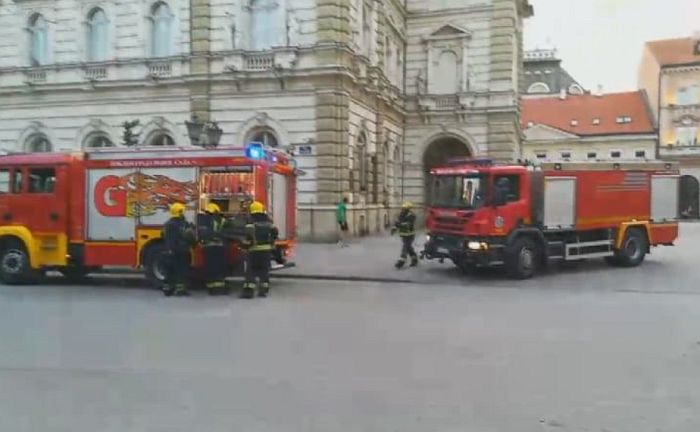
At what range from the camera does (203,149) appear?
46.0 feet

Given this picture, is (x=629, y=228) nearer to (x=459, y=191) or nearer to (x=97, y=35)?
(x=459, y=191)

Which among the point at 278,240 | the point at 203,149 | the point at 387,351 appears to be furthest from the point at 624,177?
the point at 387,351

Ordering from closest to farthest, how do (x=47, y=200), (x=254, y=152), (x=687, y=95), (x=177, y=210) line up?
(x=177, y=210) < (x=254, y=152) < (x=47, y=200) < (x=687, y=95)

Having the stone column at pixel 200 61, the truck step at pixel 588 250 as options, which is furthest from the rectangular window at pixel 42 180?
the truck step at pixel 588 250

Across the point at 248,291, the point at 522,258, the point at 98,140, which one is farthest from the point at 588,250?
the point at 98,140

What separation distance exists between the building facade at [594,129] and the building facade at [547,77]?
9865 millimetres

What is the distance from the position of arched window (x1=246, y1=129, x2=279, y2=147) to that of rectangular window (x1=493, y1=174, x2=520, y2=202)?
448 inches

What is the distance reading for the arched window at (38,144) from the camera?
28016mm

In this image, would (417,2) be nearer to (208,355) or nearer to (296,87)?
(296,87)

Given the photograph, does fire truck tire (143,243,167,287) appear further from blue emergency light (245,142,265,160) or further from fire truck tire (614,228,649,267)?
fire truck tire (614,228,649,267)

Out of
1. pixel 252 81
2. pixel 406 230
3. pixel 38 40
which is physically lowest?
pixel 406 230

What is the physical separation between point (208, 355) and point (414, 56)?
29.6 meters

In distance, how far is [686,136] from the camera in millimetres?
63781

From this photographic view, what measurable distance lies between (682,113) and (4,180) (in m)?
63.6
